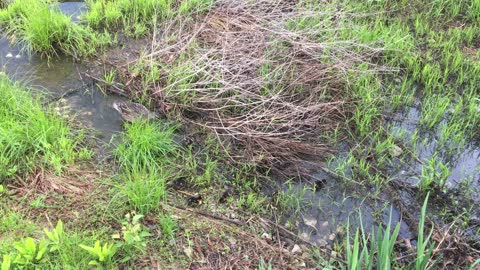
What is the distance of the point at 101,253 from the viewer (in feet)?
7.03

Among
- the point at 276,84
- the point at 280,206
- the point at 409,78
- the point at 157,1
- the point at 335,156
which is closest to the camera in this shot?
the point at 280,206

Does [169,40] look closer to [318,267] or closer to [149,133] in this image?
[149,133]

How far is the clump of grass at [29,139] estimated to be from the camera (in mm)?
2729

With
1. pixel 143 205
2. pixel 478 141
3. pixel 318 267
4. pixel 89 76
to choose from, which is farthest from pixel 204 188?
pixel 478 141

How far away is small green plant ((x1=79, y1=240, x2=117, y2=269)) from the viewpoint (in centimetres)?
212

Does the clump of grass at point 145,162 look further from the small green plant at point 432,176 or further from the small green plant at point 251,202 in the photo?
the small green plant at point 432,176

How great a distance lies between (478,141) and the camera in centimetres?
320

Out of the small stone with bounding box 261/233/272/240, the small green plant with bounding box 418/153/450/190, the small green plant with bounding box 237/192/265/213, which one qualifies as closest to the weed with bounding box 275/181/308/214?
the small green plant with bounding box 237/192/265/213

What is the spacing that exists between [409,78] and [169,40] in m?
2.06

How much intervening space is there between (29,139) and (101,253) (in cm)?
109

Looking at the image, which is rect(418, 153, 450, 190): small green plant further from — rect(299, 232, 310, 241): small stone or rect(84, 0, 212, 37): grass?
rect(84, 0, 212, 37): grass

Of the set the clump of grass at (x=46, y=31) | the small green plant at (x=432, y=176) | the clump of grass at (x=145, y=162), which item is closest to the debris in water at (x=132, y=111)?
the clump of grass at (x=145, y=162)

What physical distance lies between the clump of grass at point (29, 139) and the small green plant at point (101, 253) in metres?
0.75

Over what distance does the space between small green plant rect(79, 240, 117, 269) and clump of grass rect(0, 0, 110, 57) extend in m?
2.06
